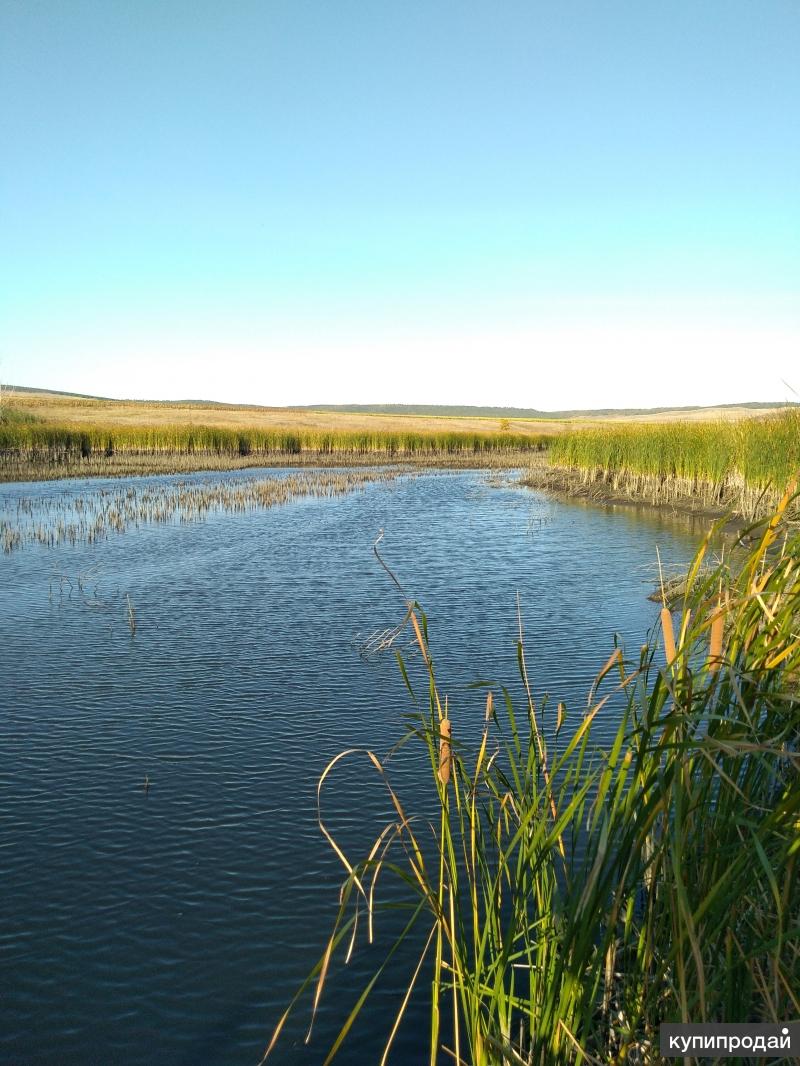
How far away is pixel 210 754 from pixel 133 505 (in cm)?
1657

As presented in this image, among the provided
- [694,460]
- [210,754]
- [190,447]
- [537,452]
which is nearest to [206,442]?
[190,447]

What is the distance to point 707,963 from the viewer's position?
93.3 inches

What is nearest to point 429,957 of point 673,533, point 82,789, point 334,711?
point 82,789

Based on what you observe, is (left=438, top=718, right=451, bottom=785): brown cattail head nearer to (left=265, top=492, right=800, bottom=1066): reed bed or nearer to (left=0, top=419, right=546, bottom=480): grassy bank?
(left=265, top=492, right=800, bottom=1066): reed bed

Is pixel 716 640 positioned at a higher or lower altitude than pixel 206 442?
lower

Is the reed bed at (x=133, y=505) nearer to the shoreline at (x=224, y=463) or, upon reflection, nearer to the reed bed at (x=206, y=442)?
the shoreline at (x=224, y=463)

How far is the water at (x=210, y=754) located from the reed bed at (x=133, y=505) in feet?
6.06

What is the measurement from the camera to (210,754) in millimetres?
6230

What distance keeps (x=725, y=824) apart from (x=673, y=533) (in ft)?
52.6

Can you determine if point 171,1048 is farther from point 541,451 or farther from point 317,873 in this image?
point 541,451

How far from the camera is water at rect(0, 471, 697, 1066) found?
3732mm

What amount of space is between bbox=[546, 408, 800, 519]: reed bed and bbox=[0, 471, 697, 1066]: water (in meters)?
2.90

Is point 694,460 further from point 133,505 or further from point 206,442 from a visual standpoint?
point 206,442

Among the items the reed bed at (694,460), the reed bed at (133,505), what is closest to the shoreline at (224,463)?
the reed bed at (133,505)
